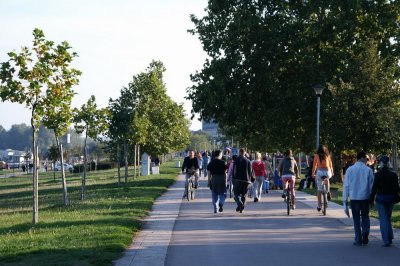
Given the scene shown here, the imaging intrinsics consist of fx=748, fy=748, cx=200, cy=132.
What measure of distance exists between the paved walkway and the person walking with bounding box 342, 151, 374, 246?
11.8 inches

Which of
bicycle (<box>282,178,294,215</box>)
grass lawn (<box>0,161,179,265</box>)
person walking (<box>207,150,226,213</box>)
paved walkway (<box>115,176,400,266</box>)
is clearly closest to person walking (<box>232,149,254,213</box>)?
person walking (<box>207,150,226,213</box>)

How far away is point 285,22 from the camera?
125 feet

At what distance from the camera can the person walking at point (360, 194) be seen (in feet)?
43.8

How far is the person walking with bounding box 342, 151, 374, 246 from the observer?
13.3m

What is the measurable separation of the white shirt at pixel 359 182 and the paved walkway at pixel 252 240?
2.90 ft

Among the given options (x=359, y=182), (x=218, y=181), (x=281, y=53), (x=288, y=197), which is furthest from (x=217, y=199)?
(x=281, y=53)

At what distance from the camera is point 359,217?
13500mm

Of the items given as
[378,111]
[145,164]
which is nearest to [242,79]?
[378,111]

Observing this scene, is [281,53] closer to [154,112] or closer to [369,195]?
[154,112]

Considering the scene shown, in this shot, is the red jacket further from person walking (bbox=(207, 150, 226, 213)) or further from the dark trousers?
the dark trousers

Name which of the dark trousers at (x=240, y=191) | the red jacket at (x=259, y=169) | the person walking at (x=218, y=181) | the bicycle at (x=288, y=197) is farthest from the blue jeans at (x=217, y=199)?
the red jacket at (x=259, y=169)

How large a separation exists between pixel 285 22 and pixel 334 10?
2573mm

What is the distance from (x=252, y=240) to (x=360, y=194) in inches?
85.3

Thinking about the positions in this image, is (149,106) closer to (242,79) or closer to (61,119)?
(242,79)
